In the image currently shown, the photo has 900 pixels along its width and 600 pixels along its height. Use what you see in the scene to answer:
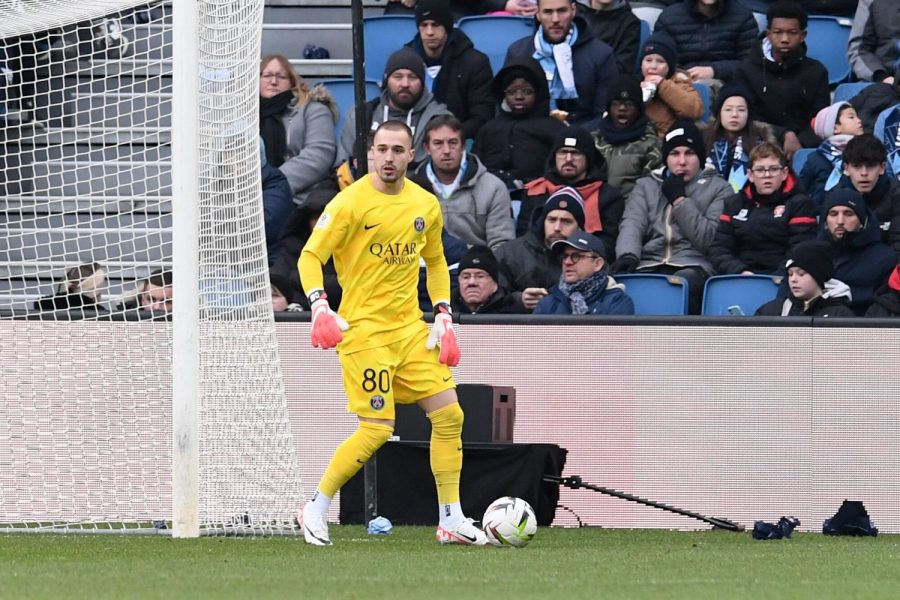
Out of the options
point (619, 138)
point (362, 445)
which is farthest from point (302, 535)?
point (619, 138)

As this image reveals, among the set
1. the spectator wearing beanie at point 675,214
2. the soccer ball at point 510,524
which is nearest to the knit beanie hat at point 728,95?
the spectator wearing beanie at point 675,214

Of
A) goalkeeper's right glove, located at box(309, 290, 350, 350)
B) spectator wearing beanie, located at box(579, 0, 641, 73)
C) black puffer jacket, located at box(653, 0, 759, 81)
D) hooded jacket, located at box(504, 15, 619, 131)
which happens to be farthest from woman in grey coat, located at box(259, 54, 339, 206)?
goalkeeper's right glove, located at box(309, 290, 350, 350)

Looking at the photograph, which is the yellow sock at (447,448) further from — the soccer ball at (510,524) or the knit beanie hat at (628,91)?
the knit beanie hat at (628,91)

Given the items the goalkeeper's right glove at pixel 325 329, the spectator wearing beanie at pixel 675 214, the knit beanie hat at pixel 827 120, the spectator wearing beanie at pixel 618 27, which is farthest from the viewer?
the spectator wearing beanie at pixel 618 27

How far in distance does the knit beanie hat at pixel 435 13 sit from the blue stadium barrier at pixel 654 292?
2.86 metres

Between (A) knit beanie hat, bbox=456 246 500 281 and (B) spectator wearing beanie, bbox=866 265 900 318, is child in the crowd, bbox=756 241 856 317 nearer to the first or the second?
(B) spectator wearing beanie, bbox=866 265 900 318

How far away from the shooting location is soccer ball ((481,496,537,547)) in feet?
25.3

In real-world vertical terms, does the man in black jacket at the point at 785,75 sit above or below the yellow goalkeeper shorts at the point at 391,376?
above

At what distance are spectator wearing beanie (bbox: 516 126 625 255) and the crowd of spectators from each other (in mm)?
13

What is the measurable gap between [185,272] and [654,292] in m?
4.21

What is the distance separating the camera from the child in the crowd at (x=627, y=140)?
1191cm

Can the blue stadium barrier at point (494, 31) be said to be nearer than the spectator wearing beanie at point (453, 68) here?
No

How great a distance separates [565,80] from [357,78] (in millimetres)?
4002

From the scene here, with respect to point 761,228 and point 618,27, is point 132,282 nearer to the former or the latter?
point 761,228
